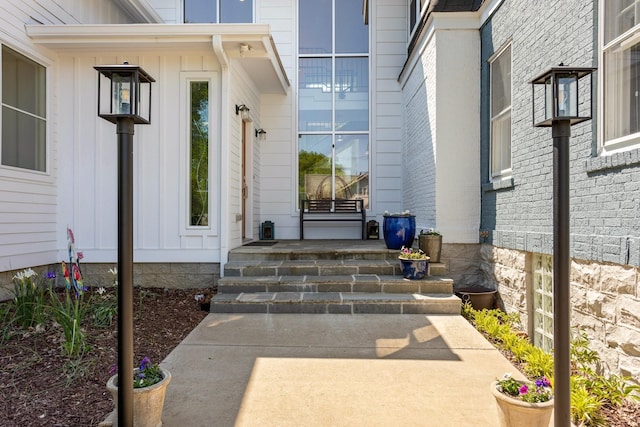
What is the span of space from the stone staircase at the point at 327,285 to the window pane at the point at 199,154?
0.70m

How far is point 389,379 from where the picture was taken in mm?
2777

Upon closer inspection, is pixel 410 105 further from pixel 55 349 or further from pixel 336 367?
pixel 55 349

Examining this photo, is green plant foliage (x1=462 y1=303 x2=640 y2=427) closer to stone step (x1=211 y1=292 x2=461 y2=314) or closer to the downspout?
stone step (x1=211 y1=292 x2=461 y2=314)

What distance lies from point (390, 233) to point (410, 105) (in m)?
2.63

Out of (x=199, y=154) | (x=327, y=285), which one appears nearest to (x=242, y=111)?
(x=199, y=154)

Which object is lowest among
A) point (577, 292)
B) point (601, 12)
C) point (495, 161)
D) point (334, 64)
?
point (577, 292)

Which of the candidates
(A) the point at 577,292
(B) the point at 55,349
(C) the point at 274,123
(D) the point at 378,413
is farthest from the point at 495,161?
(B) the point at 55,349

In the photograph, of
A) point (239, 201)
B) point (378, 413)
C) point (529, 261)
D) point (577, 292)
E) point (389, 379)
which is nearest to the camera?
point (378, 413)

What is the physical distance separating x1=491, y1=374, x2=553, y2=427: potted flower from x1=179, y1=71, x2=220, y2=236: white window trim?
13.4ft

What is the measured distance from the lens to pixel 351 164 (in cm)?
793

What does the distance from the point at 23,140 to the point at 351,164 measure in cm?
518

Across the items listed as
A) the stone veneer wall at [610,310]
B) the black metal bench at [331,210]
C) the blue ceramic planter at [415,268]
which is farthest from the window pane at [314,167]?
the stone veneer wall at [610,310]

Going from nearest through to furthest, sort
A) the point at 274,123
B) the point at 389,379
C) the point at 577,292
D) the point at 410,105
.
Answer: the point at 389,379, the point at 577,292, the point at 410,105, the point at 274,123

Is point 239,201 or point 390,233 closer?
point 390,233
